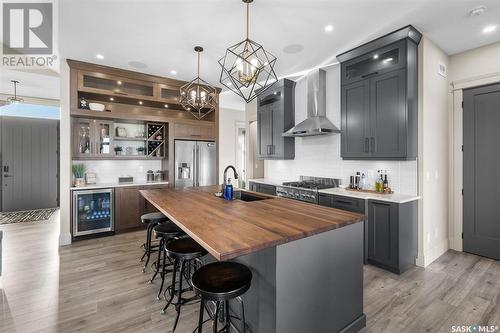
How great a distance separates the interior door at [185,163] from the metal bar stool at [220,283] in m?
3.61

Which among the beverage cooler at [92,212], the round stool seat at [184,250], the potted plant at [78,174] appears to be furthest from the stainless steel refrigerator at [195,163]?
the round stool seat at [184,250]

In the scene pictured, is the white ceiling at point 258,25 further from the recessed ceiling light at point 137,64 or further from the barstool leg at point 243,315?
the barstool leg at point 243,315

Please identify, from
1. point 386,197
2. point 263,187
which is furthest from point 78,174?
point 386,197

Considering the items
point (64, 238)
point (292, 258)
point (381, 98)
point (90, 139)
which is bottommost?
point (64, 238)

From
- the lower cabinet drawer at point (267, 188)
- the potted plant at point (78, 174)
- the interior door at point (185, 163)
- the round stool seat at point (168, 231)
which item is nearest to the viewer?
the round stool seat at point (168, 231)

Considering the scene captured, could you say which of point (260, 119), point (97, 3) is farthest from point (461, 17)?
point (97, 3)

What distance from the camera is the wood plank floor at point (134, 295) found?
2080 millimetres

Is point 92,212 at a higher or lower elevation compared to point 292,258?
lower

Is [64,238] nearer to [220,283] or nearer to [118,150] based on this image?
[118,150]

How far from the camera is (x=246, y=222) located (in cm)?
173

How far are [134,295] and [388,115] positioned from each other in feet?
12.3

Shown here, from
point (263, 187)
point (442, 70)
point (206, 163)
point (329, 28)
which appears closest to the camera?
point (329, 28)

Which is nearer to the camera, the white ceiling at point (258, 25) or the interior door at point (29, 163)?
the white ceiling at point (258, 25)

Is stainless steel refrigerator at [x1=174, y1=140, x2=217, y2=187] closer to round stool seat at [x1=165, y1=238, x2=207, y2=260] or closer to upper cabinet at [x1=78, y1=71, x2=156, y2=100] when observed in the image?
upper cabinet at [x1=78, y1=71, x2=156, y2=100]
